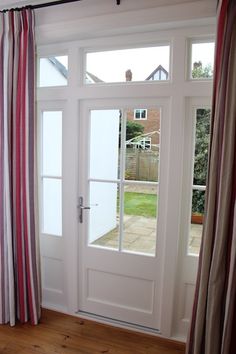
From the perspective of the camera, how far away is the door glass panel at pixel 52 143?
2562mm

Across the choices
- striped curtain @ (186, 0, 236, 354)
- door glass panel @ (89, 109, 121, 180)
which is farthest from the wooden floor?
door glass panel @ (89, 109, 121, 180)

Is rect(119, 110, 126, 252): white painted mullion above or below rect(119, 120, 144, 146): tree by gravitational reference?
below

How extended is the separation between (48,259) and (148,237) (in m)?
0.99

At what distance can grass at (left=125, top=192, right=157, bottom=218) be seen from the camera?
2301 mm

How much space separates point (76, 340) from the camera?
226cm

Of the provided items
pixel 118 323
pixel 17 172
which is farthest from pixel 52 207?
pixel 118 323

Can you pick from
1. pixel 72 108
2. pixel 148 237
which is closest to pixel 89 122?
pixel 72 108

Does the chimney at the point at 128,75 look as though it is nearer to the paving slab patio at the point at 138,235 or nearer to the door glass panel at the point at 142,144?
the door glass panel at the point at 142,144

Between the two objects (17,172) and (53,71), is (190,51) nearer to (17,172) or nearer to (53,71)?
(53,71)

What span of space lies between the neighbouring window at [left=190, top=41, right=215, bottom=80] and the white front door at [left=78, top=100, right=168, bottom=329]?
345 mm

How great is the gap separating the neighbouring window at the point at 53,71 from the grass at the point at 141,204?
111 centimetres

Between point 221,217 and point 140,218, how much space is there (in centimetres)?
78

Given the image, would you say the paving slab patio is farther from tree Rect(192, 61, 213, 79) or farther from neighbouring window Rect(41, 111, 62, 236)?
tree Rect(192, 61, 213, 79)

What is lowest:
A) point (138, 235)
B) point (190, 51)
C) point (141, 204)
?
point (138, 235)
